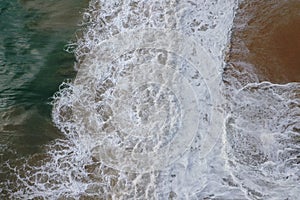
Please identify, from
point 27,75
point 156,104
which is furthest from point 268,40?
point 27,75

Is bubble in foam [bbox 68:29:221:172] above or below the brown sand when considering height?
below

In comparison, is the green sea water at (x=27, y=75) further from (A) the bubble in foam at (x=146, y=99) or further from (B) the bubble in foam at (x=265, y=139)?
(B) the bubble in foam at (x=265, y=139)

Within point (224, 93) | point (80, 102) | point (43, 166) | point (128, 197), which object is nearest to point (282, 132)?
point (224, 93)

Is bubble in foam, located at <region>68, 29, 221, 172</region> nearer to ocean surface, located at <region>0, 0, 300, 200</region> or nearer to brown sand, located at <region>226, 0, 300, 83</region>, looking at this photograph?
ocean surface, located at <region>0, 0, 300, 200</region>

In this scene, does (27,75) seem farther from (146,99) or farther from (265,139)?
(265,139)

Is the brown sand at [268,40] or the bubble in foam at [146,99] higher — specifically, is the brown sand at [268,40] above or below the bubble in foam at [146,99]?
above

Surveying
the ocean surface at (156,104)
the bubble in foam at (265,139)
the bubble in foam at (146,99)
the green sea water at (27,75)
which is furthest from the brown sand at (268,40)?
the green sea water at (27,75)

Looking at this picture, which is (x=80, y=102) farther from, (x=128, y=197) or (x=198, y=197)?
(x=198, y=197)

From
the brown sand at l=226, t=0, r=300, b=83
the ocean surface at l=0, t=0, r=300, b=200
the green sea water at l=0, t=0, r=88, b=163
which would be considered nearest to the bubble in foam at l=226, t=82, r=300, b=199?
the ocean surface at l=0, t=0, r=300, b=200
